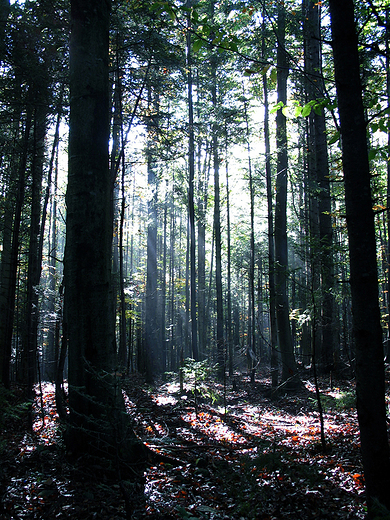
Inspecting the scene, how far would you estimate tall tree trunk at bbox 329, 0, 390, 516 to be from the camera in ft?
8.39

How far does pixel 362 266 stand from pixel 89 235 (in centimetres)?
311

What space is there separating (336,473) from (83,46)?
6425 mm

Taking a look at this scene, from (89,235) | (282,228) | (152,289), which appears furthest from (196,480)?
(152,289)

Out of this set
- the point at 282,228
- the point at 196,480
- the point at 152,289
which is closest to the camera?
the point at 196,480

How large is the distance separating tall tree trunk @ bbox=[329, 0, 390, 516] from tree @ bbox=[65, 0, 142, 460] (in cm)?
261

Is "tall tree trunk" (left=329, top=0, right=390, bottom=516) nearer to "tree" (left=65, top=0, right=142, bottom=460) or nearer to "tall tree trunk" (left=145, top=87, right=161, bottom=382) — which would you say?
"tree" (left=65, top=0, right=142, bottom=460)

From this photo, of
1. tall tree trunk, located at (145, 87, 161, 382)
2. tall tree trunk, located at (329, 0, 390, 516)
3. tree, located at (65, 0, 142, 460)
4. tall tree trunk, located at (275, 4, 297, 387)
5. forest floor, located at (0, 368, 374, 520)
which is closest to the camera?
tall tree trunk, located at (329, 0, 390, 516)

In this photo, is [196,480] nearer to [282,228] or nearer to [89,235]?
[89,235]

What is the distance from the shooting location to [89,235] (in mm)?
4160

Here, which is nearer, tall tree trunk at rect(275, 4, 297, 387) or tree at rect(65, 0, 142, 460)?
tree at rect(65, 0, 142, 460)

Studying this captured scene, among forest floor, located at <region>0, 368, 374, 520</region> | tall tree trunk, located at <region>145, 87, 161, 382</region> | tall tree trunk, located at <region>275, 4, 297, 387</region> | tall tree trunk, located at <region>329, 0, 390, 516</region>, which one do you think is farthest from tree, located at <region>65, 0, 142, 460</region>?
tall tree trunk, located at <region>145, 87, 161, 382</region>

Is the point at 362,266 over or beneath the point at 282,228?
beneath

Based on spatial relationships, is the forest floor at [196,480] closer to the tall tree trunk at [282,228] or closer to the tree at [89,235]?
the tree at [89,235]

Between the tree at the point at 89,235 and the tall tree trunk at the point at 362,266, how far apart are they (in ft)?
8.56
